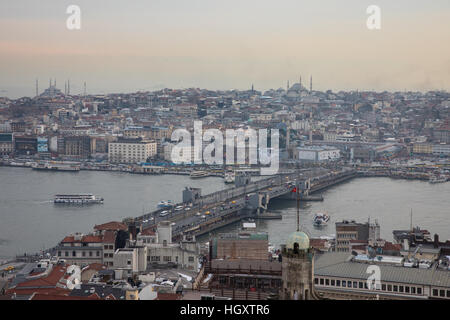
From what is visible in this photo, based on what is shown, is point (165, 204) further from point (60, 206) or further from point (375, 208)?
point (375, 208)

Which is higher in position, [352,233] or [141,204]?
[352,233]

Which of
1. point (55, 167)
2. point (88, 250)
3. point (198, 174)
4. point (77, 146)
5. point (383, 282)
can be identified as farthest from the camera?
point (77, 146)

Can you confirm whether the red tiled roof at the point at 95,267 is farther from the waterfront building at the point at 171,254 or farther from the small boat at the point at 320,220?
the small boat at the point at 320,220

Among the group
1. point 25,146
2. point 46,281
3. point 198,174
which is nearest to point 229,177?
point 198,174

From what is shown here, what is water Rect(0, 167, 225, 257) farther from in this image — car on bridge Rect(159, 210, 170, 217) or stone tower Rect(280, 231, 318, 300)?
stone tower Rect(280, 231, 318, 300)

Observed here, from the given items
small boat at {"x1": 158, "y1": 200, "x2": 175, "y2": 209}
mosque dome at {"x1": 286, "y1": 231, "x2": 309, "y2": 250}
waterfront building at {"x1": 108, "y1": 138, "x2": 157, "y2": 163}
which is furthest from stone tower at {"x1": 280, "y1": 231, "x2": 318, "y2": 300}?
waterfront building at {"x1": 108, "y1": 138, "x2": 157, "y2": 163}
